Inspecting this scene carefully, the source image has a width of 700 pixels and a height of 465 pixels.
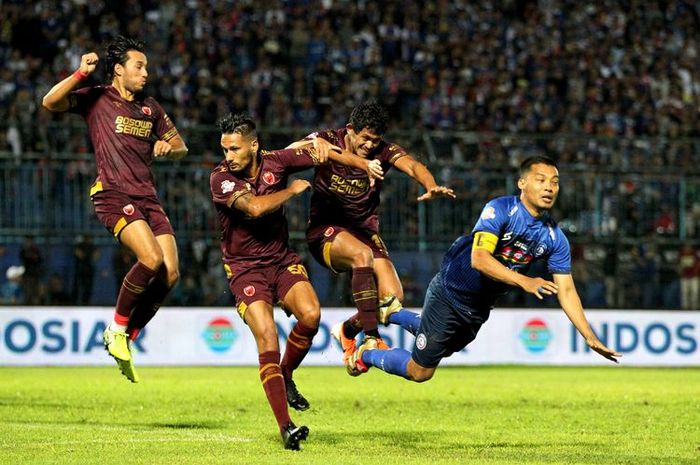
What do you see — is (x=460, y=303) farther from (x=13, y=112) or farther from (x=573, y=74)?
(x=573, y=74)

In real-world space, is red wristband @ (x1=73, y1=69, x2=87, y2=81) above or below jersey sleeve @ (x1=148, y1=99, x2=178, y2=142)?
above

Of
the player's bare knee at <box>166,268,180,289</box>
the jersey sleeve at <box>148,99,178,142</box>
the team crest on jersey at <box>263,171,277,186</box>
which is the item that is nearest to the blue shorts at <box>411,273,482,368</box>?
the team crest on jersey at <box>263,171,277,186</box>

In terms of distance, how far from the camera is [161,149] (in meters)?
11.7

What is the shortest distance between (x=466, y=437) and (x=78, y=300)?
11.3 metres

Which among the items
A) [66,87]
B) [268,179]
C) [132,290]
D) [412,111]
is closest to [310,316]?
[268,179]

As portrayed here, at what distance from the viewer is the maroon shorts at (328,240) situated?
41.5ft

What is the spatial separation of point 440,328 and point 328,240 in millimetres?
2176

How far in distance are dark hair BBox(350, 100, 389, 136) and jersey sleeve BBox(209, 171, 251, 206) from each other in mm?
1735

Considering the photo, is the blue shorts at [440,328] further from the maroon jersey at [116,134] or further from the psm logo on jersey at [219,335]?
the psm logo on jersey at [219,335]

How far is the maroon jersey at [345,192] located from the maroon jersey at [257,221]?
1.27 metres

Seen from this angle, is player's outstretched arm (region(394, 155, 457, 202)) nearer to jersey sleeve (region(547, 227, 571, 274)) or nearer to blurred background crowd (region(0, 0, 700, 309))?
jersey sleeve (region(547, 227, 571, 274))

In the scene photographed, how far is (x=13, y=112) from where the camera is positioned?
22922mm

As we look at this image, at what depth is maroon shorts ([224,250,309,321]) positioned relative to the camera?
1070cm

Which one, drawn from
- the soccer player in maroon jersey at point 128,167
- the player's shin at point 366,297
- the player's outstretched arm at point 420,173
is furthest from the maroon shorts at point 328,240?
the soccer player in maroon jersey at point 128,167
